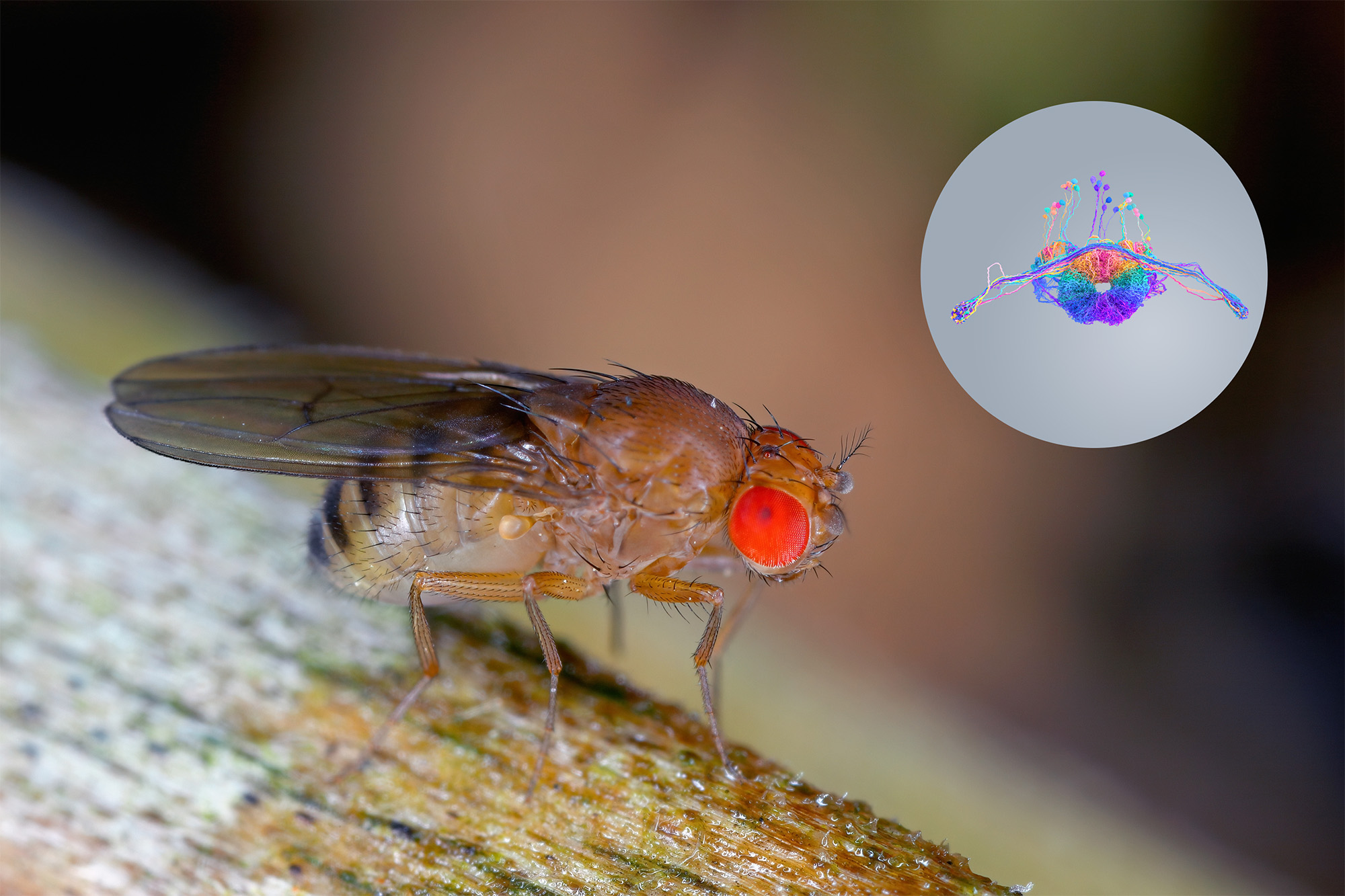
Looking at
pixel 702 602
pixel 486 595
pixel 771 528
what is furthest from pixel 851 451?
pixel 486 595

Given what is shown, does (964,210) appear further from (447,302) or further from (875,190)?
(447,302)

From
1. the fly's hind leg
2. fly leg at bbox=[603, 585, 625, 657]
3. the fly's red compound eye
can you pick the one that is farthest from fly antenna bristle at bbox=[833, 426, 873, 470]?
the fly's hind leg

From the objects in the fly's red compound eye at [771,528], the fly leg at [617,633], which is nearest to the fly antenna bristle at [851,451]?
the fly's red compound eye at [771,528]

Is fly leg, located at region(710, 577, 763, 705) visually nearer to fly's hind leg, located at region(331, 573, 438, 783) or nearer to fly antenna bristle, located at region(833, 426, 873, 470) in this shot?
fly antenna bristle, located at region(833, 426, 873, 470)

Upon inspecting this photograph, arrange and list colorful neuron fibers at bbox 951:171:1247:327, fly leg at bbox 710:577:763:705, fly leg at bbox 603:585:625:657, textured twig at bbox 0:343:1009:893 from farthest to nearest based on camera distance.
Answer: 1. fly leg at bbox 603:585:625:657
2. fly leg at bbox 710:577:763:705
3. colorful neuron fibers at bbox 951:171:1247:327
4. textured twig at bbox 0:343:1009:893

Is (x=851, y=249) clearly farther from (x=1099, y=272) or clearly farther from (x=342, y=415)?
(x=342, y=415)

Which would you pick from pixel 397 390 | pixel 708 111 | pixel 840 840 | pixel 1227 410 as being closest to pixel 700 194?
pixel 708 111
